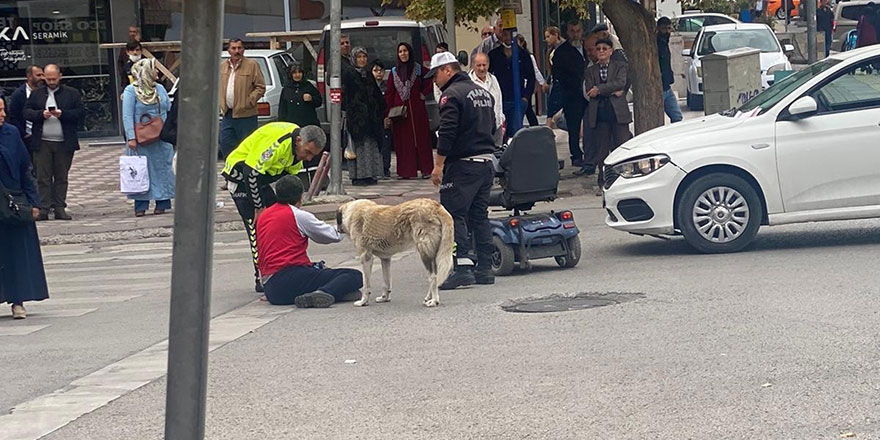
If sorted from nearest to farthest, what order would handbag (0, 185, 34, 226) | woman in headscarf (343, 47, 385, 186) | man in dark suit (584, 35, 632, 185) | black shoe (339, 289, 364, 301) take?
handbag (0, 185, 34, 226) < black shoe (339, 289, 364, 301) < man in dark suit (584, 35, 632, 185) < woman in headscarf (343, 47, 385, 186)

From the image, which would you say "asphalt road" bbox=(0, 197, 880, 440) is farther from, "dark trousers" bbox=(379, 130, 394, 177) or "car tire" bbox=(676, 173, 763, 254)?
"dark trousers" bbox=(379, 130, 394, 177)

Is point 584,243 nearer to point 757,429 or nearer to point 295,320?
point 295,320

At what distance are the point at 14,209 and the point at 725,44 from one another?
2126cm

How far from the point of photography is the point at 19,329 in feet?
33.7

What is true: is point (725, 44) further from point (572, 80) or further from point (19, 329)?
point (19, 329)

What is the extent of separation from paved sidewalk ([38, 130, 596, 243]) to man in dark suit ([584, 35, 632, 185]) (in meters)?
0.69

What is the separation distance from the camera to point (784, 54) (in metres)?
27.7

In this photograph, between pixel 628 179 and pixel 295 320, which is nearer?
pixel 295 320

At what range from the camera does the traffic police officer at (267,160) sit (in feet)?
34.9

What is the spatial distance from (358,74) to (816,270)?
949 cm

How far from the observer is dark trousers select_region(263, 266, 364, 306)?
34.1 ft

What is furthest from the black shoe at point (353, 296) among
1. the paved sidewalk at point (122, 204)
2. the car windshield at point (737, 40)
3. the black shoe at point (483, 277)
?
the car windshield at point (737, 40)

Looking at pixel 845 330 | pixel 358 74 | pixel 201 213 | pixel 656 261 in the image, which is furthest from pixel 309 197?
pixel 201 213

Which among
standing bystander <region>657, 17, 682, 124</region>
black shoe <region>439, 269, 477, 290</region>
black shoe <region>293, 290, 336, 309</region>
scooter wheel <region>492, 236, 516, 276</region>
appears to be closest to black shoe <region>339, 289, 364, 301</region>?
black shoe <region>293, 290, 336, 309</region>
